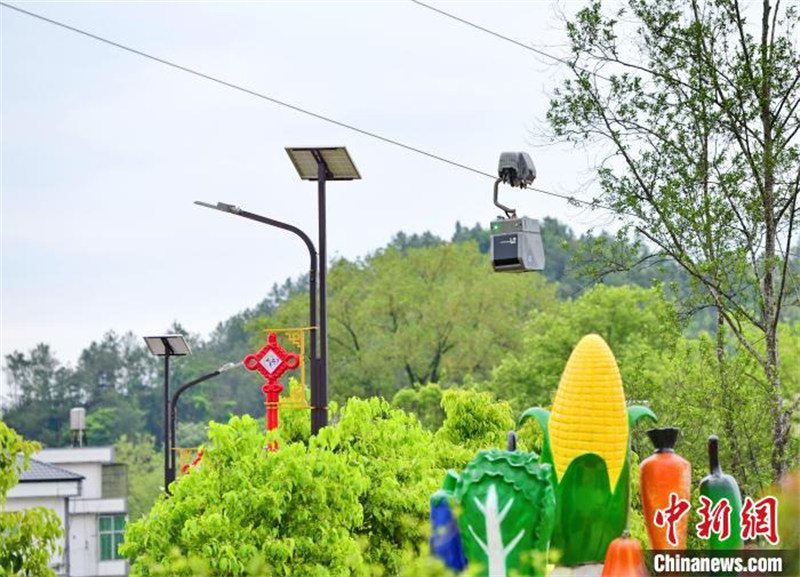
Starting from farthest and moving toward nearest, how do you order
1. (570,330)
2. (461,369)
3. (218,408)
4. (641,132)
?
(218,408) < (461,369) < (570,330) < (641,132)

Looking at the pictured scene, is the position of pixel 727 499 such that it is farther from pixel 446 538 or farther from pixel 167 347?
pixel 167 347

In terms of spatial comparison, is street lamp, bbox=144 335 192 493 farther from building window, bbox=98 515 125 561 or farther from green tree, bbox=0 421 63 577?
building window, bbox=98 515 125 561

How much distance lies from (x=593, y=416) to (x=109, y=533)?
200 feet

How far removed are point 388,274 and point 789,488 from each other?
146ft

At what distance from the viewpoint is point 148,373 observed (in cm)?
11956

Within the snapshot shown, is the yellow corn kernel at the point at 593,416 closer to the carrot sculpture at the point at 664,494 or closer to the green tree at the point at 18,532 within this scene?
the carrot sculpture at the point at 664,494

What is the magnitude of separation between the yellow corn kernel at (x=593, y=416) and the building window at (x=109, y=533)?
196 feet

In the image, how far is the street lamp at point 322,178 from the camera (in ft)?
70.4

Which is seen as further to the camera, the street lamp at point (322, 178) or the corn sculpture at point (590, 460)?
the street lamp at point (322, 178)

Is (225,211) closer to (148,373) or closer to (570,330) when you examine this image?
(570,330)

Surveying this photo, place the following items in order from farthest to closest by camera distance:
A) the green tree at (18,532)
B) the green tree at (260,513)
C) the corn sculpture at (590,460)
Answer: the green tree at (260,513)
the green tree at (18,532)
the corn sculpture at (590,460)

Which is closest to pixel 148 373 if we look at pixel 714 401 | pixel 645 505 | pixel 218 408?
pixel 218 408

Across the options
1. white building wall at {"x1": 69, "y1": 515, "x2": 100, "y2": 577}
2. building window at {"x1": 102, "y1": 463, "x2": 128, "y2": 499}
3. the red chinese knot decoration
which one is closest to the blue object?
the red chinese knot decoration

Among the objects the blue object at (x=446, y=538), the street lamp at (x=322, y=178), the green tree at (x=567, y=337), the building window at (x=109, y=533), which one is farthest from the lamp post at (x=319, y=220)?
the building window at (x=109, y=533)
